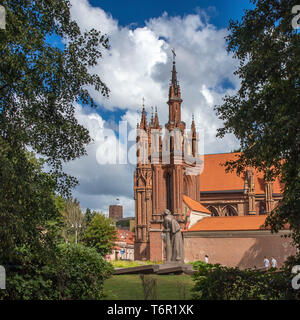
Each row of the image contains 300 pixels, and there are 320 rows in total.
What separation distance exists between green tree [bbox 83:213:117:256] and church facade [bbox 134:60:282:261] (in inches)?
293

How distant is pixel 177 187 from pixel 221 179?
1076cm

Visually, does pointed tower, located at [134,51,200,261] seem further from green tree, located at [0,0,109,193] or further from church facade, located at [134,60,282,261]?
green tree, located at [0,0,109,193]

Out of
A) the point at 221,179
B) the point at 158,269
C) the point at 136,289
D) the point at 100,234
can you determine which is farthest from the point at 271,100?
the point at 100,234

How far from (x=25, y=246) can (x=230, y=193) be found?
44.3m

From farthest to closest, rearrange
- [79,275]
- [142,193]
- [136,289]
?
[142,193] → [136,289] → [79,275]

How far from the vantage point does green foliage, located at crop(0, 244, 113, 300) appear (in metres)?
8.65

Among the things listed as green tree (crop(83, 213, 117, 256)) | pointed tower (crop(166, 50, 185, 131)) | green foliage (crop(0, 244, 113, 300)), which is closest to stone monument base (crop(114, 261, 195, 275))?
green foliage (crop(0, 244, 113, 300))

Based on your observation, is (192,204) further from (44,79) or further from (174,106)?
(44,79)

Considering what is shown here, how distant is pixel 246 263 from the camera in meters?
34.6

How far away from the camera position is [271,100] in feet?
32.2
